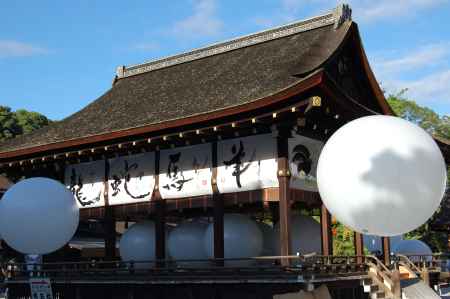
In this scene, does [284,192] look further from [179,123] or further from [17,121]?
[17,121]

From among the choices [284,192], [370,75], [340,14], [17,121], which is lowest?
[284,192]

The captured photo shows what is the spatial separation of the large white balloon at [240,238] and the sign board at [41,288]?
5.01m

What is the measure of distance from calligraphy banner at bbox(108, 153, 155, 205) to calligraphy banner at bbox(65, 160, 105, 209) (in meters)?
0.42

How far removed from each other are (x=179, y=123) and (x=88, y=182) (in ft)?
17.4

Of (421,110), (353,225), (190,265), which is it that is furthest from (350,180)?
(421,110)

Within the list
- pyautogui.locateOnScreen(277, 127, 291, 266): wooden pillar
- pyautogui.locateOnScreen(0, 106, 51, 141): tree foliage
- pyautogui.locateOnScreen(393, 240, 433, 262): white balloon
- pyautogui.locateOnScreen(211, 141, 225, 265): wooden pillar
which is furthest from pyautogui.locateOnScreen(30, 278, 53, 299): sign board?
pyautogui.locateOnScreen(0, 106, 51, 141): tree foliage

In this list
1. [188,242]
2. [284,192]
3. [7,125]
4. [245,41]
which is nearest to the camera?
[284,192]

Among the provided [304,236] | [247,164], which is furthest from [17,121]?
[304,236]

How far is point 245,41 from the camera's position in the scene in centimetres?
2219

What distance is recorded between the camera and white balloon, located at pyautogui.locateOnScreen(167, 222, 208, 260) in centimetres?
1612

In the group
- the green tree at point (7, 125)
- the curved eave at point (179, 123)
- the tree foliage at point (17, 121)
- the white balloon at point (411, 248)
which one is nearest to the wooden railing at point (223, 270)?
the curved eave at point (179, 123)

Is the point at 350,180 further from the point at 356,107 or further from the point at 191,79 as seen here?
the point at 191,79

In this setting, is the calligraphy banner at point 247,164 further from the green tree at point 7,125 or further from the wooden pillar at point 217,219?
the green tree at point 7,125

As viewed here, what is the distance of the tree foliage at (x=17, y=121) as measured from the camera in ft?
191
